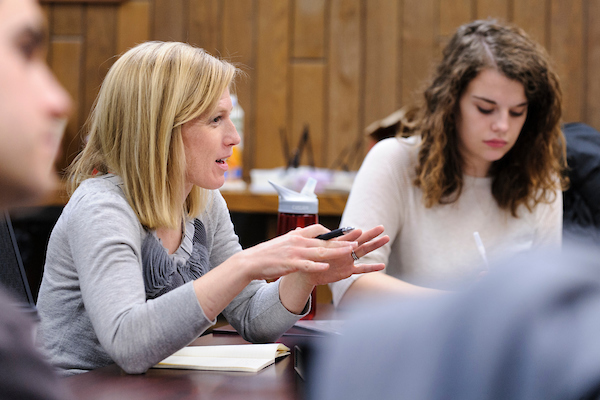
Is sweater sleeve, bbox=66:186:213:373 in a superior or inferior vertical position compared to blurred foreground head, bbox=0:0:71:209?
inferior

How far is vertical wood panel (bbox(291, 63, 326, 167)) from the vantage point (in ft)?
10.0

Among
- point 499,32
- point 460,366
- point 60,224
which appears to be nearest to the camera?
point 460,366

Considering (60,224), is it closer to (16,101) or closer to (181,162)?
(181,162)

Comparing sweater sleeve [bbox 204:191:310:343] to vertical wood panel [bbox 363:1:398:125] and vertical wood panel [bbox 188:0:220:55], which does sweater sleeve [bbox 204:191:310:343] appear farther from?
vertical wood panel [bbox 188:0:220:55]

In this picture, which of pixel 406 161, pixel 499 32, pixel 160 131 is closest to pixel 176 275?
pixel 160 131

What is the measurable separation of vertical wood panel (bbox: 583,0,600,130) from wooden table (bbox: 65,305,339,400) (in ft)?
8.38

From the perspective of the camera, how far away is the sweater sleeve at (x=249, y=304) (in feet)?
3.61

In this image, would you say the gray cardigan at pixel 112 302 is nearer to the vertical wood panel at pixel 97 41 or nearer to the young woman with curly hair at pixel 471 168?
the young woman with curly hair at pixel 471 168

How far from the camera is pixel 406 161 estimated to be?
1.75 metres

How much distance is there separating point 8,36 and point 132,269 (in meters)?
0.56

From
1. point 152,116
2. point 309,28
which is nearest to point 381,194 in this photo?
point 152,116

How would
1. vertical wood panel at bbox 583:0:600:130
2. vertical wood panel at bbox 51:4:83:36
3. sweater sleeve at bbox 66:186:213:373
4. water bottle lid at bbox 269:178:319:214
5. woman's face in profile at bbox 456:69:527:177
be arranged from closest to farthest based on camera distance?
sweater sleeve at bbox 66:186:213:373
water bottle lid at bbox 269:178:319:214
woman's face in profile at bbox 456:69:527:177
vertical wood panel at bbox 583:0:600:130
vertical wood panel at bbox 51:4:83:36

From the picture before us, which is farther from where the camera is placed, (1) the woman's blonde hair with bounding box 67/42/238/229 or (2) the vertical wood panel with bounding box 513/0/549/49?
(2) the vertical wood panel with bounding box 513/0/549/49

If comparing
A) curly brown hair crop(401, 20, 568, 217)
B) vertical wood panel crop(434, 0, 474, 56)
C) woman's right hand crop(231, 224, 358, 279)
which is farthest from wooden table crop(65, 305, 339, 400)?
vertical wood panel crop(434, 0, 474, 56)
